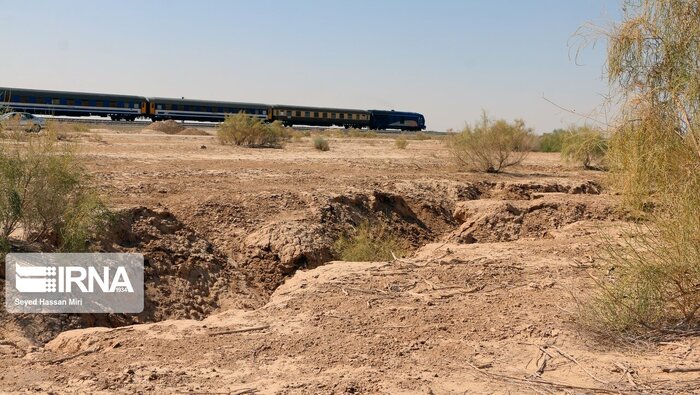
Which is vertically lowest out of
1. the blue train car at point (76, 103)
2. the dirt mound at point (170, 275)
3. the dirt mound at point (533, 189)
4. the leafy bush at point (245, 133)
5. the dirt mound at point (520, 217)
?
the dirt mound at point (170, 275)

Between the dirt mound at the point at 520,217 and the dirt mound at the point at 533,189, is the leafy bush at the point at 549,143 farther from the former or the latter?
the dirt mound at the point at 520,217

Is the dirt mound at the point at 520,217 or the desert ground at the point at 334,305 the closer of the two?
the desert ground at the point at 334,305

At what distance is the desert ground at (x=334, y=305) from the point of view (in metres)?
5.92

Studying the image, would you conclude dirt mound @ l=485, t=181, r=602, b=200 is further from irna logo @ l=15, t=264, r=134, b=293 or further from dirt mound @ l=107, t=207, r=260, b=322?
irna logo @ l=15, t=264, r=134, b=293

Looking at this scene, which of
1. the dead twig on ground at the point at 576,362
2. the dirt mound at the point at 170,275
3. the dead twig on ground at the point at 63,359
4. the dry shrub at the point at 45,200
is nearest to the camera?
the dead twig on ground at the point at 576,362

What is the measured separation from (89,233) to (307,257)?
3567mm

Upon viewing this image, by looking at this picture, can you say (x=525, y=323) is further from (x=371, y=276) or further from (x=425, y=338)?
(x=371, y=276)

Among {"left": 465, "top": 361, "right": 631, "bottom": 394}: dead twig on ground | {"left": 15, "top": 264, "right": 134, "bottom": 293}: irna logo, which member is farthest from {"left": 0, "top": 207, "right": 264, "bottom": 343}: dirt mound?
{"left": 465, "top": 361, "right": 631, "bottom": 394}: dead twig on ground

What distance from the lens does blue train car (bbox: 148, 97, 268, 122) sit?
183ft

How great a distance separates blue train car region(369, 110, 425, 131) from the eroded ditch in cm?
5200

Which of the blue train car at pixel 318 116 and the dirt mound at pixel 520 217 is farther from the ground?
the blue train car at pixel 318 116

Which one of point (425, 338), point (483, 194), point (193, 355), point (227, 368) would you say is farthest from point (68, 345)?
point (483, 194)

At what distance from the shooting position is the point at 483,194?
19.2 m

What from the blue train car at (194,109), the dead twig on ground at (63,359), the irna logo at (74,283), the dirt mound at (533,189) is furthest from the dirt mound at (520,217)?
the blue train car at (194,109)
